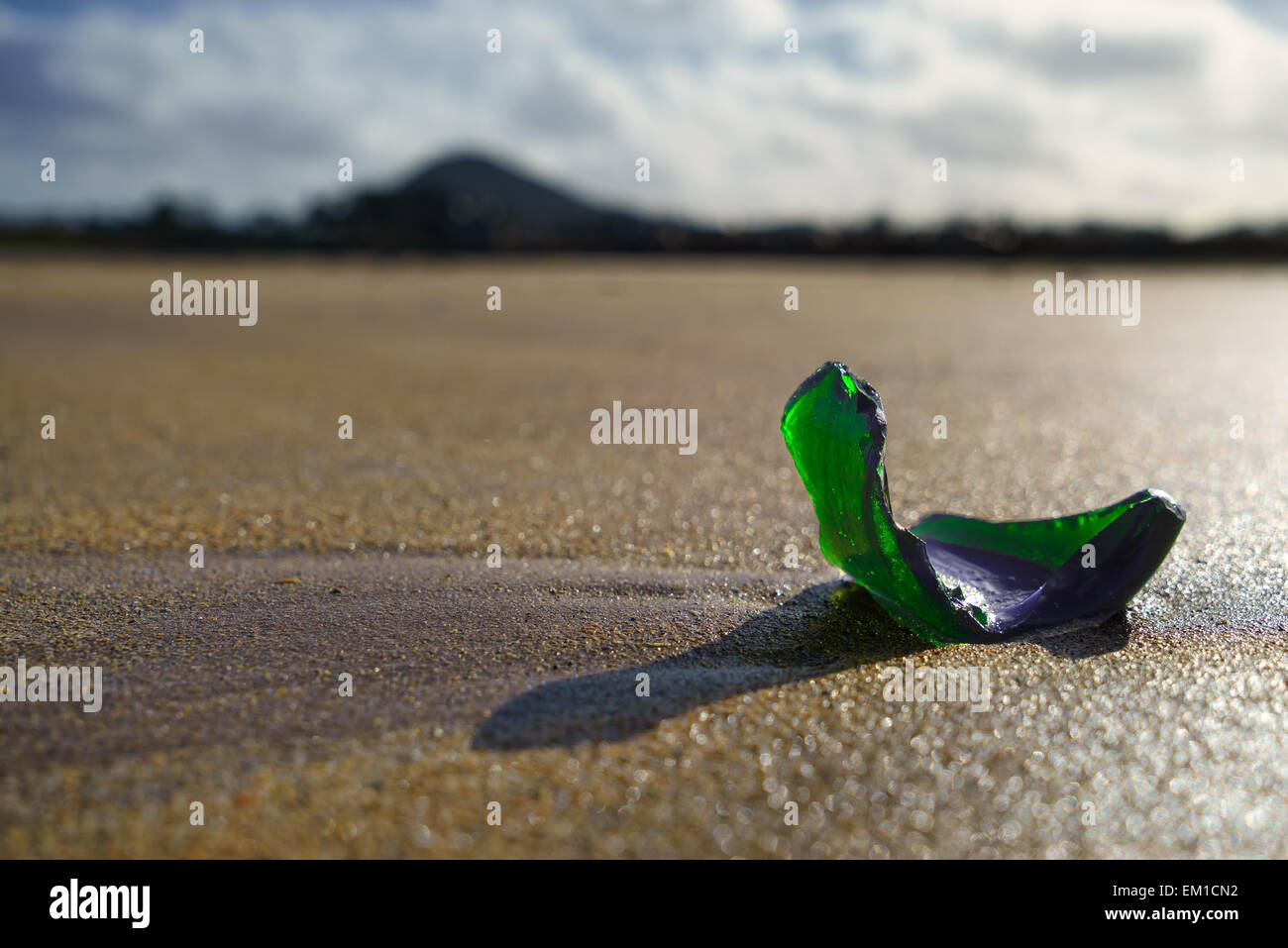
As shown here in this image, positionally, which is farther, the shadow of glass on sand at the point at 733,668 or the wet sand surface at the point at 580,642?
the shadow of glass on sand at the point at 733,668

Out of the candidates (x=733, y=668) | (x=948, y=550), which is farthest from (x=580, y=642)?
(x=948, y=550)

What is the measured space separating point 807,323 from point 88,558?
8192mm

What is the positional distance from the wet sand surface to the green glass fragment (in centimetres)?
8

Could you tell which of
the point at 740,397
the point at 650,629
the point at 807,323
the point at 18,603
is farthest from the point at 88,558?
the point at 807,323

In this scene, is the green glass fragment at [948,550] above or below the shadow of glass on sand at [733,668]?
above

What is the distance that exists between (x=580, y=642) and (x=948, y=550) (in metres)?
0.98

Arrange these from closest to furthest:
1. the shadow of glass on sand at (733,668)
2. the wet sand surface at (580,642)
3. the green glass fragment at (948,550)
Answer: the wet sand surface at (580,642)
the shadow of glass on sand at (733,668)
the green glass fragment at (948,550)

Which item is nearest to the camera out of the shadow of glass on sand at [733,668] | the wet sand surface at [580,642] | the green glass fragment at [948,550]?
the wet sand surface at [580,642]

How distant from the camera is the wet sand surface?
4.75 feet

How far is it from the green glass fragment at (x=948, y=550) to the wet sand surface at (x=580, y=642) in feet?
0.27

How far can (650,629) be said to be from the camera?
2127 mm

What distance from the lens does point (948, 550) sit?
2.43m

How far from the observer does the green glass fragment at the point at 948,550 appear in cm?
199
